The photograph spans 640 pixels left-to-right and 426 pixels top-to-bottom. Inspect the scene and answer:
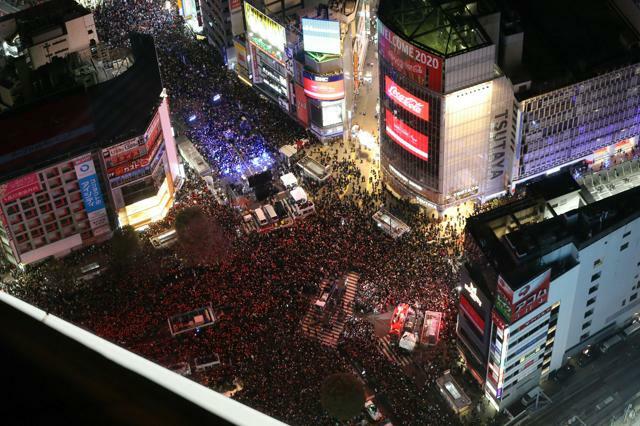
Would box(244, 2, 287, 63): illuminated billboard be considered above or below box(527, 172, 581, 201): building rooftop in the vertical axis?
above

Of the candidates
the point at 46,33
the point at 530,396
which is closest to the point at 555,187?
the point at 530,396

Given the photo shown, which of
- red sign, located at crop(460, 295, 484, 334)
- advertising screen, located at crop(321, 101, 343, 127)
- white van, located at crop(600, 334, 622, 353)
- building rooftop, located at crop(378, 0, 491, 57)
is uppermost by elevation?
building rooftop, located at crop(378, 0, 491, 57)

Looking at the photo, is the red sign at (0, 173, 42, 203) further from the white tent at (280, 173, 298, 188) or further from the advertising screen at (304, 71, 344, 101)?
the advertising screen at (304, 71, 344, 101)

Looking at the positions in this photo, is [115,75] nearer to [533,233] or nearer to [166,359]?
[166,359]

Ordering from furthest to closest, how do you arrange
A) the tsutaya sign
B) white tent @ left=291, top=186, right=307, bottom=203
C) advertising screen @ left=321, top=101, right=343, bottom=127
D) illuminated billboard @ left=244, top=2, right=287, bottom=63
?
illuminated billboard @ left=244, top=2, right=287, bottom=63 < advertising screen @ left=321, top=101, right=343, bottom=127 < white tent @ left=291, top=186, right=307, bottom=203 < the tsutaya sign

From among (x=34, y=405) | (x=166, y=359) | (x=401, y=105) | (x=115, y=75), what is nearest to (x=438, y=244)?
(x=401, y=105)

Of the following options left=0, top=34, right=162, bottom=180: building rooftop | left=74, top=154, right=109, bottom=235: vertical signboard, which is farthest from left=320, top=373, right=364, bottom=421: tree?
left=0, top=34, right=162, bottom=180: building rooftop

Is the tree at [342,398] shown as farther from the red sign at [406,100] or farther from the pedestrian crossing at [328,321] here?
the red sign at [406,100]
